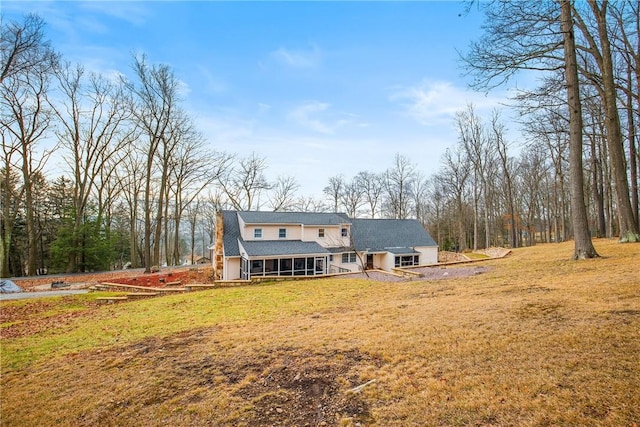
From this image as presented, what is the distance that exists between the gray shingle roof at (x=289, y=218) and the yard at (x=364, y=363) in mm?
12469

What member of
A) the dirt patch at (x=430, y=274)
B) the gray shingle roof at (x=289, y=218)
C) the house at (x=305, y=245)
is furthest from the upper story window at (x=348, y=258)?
the dirt patch at (x=430, y=274)

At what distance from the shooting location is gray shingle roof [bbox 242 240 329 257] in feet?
60.5

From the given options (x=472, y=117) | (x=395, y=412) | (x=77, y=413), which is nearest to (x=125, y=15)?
(x=77, y=413)

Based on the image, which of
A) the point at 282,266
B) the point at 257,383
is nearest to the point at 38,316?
the point at 257,383

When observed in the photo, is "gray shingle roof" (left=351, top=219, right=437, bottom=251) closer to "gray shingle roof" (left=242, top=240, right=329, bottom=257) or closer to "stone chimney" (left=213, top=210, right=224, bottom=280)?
"gray shingle roof" (left=242, top=240, right=329, bottom=257)

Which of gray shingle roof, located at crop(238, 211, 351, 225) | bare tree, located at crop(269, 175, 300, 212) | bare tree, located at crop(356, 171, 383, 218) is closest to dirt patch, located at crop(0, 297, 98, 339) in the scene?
gray shingle roof, located at crop(238, 211, 351, 225)

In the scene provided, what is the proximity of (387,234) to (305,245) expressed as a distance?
9.00m

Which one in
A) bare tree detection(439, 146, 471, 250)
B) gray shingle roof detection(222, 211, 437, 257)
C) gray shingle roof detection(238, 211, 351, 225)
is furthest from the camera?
bare tree detection(439, 146, 471, 250)

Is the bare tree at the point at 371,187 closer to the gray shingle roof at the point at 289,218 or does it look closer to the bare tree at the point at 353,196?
the bare tree at the point at 353,196

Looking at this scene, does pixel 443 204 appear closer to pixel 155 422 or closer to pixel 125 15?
pixel 125 15

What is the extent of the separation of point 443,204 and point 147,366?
135ft

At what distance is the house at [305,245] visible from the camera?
18.9 metres

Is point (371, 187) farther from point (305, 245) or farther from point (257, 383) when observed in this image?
point (257, 383)

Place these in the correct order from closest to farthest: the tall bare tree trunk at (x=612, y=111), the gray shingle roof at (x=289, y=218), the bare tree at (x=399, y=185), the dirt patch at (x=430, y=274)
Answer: the tall bare tree trunk at (x=612, y=111) → the dirt patch at (x=430, y=274) → the gray shingle roof at (x=289, y=218) → the bare tree at (x=399, y=185)
